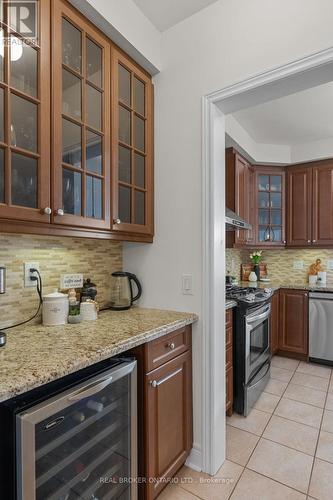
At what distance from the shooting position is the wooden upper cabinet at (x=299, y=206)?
3586mm

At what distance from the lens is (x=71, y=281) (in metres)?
1.71

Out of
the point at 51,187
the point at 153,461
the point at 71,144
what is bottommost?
the point at 153,461

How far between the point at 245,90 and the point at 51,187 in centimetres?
116

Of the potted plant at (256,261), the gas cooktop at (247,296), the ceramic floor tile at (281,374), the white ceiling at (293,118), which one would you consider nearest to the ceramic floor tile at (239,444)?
the gas cooktop at (247,296)

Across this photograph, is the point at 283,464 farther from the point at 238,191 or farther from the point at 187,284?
the point at 238,191

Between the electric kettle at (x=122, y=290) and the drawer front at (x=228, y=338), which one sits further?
the drawer front at (x=228, y=338)

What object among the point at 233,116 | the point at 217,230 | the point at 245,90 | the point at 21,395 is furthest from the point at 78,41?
the point at 233,116

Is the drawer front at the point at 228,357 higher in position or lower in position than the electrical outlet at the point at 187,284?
lower

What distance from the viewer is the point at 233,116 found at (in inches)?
113

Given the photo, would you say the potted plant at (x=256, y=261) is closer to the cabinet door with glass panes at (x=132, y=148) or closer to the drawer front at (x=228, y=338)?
the drawer front at (x=228, y=338)

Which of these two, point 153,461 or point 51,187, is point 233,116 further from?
point 153,461

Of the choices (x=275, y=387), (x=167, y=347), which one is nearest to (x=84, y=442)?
(x=167, y=347)

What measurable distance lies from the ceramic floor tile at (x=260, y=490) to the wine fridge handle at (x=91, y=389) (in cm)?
105

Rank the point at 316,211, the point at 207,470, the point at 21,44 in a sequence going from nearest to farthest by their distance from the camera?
the point at 21,44
the point at 207,470
the point at 316,211
